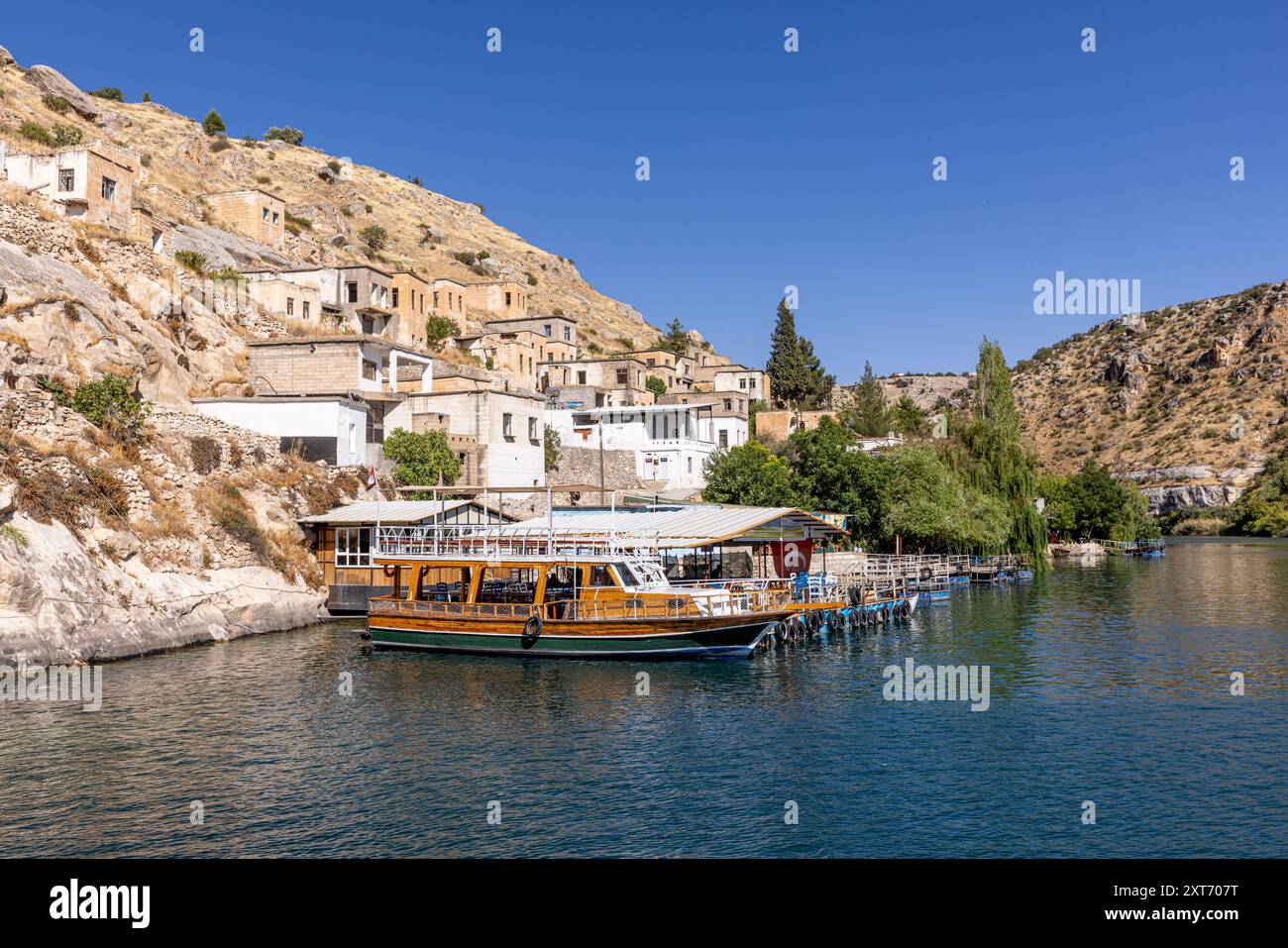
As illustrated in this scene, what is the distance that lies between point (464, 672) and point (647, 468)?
141 ft

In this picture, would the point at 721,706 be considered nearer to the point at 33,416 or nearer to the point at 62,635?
the point at 62,635

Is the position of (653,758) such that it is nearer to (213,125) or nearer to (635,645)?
(635,645)

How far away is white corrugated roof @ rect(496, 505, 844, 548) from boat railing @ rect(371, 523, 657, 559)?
41cm

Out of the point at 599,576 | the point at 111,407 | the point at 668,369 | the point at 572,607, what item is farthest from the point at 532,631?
the point at 668,369

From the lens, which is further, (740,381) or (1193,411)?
(1193,411)

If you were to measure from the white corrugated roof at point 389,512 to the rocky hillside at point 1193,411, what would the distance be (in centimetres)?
13710

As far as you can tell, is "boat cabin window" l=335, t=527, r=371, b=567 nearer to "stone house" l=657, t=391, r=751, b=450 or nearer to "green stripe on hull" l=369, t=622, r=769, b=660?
"green stripe on hull" l=369, t=622, r=769, b=660

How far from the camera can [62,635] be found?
32625 millimetres

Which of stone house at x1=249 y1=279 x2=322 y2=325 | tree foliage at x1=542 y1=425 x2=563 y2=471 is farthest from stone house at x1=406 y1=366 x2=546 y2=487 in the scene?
stone house at x1=249 y1=279 x2=322 y2=325

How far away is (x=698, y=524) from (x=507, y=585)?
8471 millimetres

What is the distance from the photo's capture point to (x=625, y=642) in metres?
35.8
